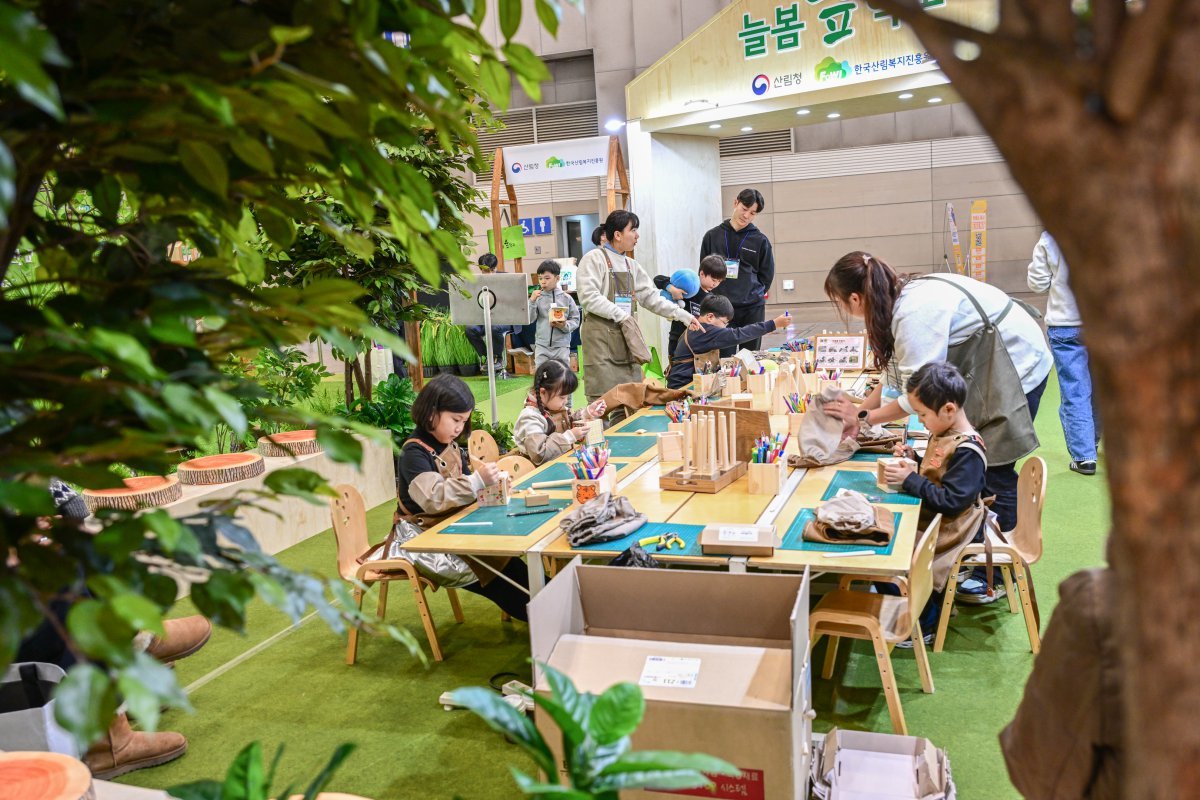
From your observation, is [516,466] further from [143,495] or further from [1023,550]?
[1023,550]

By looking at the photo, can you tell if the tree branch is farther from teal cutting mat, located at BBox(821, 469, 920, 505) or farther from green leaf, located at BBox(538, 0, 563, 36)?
teal cutting mat, located at BBox(821, 469, 920, 505)

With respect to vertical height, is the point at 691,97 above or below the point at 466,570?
above

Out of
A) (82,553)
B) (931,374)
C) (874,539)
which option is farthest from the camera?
(931,374)

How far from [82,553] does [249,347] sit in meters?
0.24

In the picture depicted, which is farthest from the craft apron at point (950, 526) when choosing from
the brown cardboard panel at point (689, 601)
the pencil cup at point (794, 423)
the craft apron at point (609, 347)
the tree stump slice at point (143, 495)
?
the tree stump slice at point (143, 495)

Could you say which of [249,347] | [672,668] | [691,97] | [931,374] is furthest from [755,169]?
[249,347]

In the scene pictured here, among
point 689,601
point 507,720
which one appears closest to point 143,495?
point 689,601

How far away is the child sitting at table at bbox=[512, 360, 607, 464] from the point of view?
4418 millimetres

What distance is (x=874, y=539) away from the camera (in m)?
2.90

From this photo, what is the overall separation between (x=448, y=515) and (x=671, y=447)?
1014 mm

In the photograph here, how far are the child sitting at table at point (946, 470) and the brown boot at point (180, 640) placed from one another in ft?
8.29

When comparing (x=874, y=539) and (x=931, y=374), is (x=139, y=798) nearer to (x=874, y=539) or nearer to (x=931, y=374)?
(x=874, y=539)

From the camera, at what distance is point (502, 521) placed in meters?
3.39

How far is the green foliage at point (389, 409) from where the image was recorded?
6621 mm
